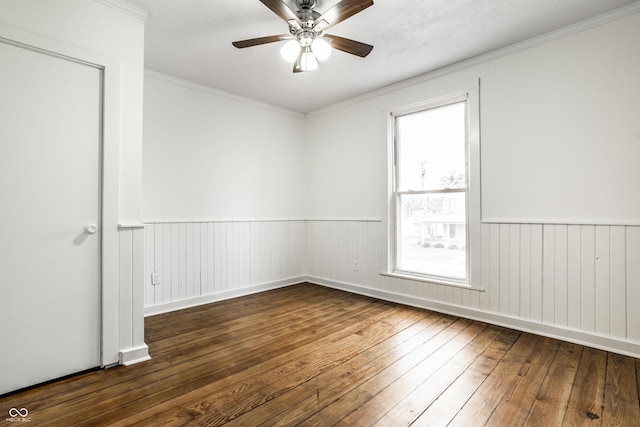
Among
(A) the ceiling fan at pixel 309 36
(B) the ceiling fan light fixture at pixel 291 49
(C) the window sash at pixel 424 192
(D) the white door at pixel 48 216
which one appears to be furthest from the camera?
(C) the window sash at pixel 424 192

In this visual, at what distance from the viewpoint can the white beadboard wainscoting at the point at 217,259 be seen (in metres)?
3.31

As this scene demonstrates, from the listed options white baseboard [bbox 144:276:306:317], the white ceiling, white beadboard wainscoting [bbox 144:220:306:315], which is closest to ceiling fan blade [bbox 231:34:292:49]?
the white ceiling

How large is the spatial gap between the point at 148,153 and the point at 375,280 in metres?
2.94

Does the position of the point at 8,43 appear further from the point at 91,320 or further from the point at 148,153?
the point at 91,320

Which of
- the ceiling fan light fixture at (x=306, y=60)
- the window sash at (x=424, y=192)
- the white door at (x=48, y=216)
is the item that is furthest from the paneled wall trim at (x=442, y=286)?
the ceiling fan light fixture at (x=306, y=60)

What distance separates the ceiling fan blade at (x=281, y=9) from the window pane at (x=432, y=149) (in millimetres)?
1946

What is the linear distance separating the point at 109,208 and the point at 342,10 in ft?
6.57

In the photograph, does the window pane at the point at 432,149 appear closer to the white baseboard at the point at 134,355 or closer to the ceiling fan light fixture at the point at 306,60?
the ceiling fan light fixture at the point at 306,60

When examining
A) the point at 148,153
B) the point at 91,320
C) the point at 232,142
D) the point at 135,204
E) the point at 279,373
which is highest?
the point at 232,142

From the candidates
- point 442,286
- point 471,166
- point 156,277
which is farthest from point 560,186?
point 156,277

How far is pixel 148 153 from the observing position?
3.27 m

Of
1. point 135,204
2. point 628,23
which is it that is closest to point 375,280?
point 135,204

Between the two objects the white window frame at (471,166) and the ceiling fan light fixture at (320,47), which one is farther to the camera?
the white window frame at (471,166)

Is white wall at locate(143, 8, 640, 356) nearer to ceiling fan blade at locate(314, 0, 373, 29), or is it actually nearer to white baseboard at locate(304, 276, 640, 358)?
white baseboard at locate(304, 276, 640, 358)
